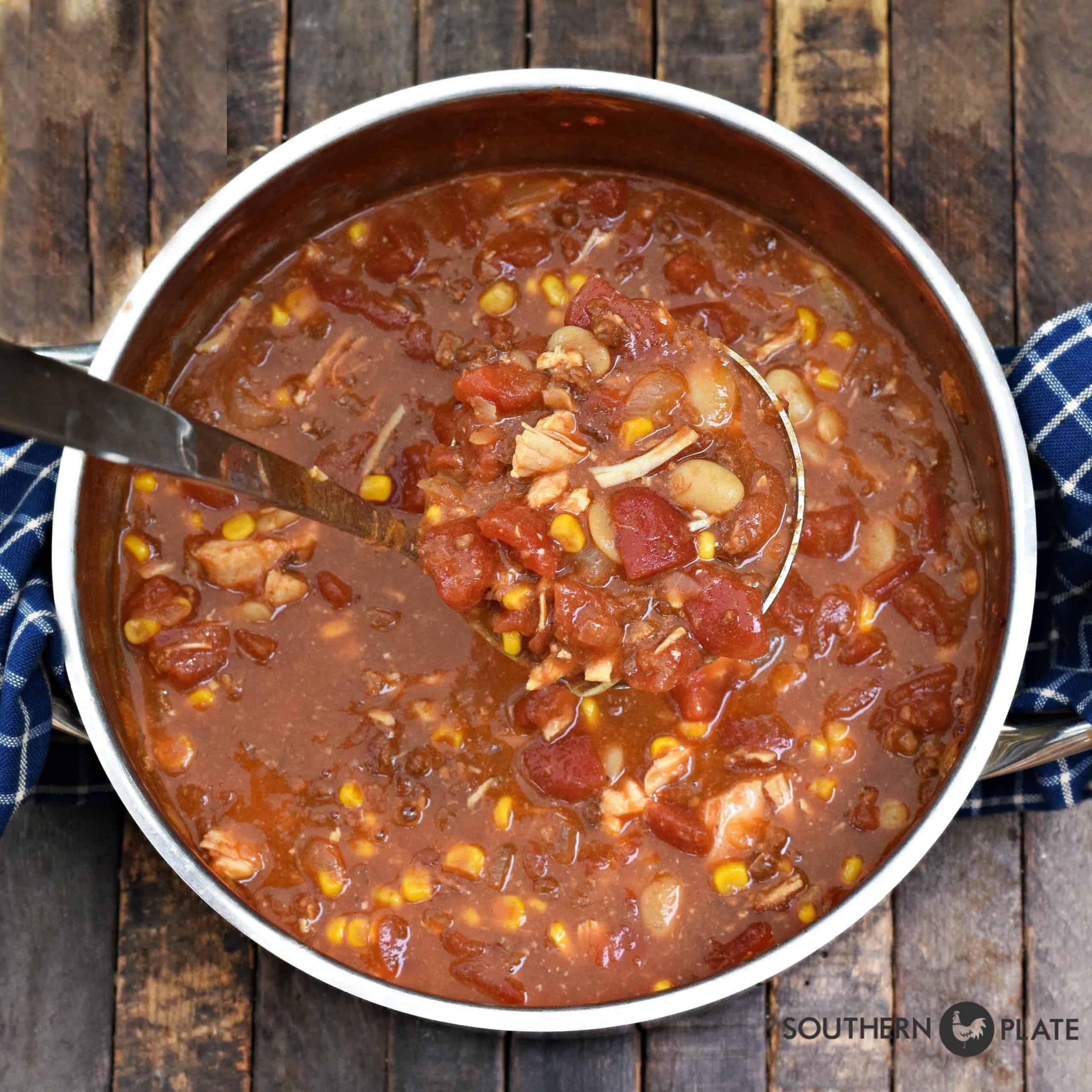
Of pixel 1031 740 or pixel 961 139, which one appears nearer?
pixel 1031 740

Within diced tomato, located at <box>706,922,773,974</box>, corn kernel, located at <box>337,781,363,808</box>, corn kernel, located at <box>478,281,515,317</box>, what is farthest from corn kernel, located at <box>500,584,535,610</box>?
diced tomato, located at <box>706,922,773,974</box>

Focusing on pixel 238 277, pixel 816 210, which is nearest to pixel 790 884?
pixel 816 210

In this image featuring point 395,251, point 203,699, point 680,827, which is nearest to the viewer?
point 680,827

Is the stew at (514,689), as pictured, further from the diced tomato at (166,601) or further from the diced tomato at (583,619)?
the diced tomato at (583,619)

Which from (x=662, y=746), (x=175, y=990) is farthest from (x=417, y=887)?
(x=175, y=990)

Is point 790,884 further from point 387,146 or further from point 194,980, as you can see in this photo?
point 387,146

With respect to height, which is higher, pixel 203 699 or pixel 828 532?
pixel 828 532

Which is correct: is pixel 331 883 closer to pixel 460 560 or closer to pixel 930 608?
pixel 460 560
